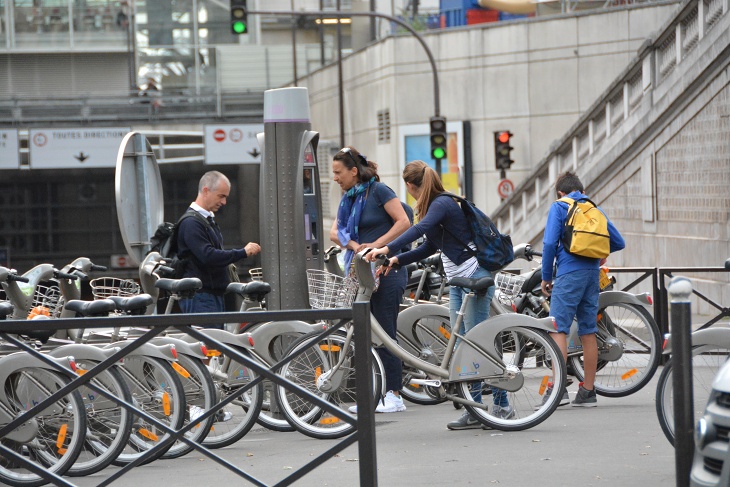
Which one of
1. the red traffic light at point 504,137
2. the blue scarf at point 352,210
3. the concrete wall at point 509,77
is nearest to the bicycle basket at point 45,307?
the blue scarf at point 352,210

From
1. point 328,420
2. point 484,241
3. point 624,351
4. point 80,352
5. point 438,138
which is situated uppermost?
point 438,138

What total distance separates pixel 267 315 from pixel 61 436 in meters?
1.99

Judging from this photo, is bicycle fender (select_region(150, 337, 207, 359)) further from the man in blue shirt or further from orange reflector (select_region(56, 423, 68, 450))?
the man in blue shirt

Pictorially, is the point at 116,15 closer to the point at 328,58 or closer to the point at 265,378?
the point at 328,58

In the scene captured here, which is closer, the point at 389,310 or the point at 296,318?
the point at 296,318

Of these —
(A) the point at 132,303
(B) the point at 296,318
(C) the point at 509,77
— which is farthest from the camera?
(C) the point at 509,77

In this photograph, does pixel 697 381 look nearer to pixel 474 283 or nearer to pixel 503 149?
pixel 474 283

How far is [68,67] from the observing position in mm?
52156

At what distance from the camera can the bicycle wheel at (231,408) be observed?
702cm

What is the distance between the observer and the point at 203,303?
8.28 metres

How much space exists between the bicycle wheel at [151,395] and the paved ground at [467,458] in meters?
0.17

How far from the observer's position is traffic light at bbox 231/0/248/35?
2241cm

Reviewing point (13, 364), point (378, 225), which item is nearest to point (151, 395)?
point (13, 364)

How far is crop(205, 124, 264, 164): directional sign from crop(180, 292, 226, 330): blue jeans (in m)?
31.6
